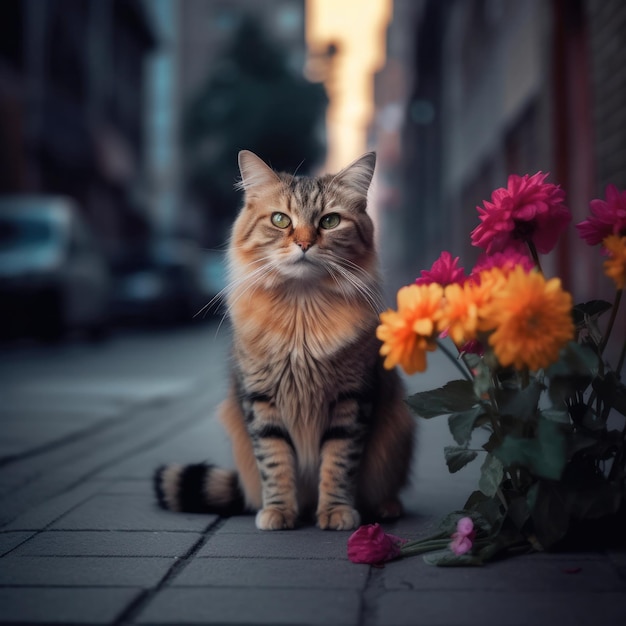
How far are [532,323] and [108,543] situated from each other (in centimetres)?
148

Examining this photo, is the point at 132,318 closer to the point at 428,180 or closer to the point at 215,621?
the point at 428,180

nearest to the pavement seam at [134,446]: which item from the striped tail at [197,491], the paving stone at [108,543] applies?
the paving stone at [108,543]

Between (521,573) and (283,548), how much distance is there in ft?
2.38

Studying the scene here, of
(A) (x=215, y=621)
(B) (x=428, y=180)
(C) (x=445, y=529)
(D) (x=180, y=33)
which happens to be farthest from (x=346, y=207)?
(D) (x=180, y=33)

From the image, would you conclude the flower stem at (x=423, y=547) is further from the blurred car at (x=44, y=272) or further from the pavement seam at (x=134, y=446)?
the blurred car at (x=44, y=272)

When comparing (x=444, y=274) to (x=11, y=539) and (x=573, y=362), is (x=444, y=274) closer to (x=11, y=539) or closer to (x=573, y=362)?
(x=573, y=362)

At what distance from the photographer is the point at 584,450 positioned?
2.45 m

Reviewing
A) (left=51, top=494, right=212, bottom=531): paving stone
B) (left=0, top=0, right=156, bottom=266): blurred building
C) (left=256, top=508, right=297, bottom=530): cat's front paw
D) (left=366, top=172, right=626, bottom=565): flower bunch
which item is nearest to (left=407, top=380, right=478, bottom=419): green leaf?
(left=366, top=172, right=626, bottom=565): flower bunch

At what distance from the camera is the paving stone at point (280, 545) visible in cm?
263

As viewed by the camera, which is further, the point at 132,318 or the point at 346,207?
the point at 132,318

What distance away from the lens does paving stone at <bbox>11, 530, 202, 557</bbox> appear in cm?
268

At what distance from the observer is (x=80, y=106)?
24.4 metres

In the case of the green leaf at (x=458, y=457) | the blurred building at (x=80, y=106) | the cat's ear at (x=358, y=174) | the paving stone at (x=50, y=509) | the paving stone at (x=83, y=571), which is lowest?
the paving stone at (x=83, y=571)

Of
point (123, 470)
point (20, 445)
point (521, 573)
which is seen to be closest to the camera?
point (521, 573)
